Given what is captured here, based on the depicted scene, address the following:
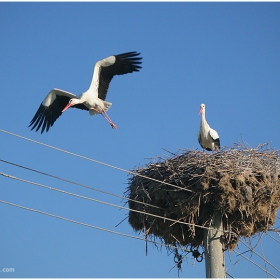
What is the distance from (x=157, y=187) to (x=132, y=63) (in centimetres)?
365

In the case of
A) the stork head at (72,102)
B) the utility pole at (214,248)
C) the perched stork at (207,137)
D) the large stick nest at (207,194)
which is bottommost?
the utility pole at (214,248)

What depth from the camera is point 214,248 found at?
8617 millimetres

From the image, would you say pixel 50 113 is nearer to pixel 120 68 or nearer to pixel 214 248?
pixel 120 68

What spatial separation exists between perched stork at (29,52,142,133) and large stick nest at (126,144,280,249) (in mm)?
3053

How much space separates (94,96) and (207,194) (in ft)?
14.1

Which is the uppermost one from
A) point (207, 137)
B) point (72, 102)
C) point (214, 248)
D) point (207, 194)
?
point (72, 102)

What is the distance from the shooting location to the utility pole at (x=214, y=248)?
848cm

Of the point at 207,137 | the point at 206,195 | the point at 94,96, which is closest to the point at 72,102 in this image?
the point at 94,96

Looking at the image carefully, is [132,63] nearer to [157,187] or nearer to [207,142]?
[207,142]

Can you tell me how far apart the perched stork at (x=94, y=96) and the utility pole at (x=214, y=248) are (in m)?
4.00

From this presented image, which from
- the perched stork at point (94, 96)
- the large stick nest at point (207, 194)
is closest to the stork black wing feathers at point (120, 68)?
the perched stork at point (94, 96)

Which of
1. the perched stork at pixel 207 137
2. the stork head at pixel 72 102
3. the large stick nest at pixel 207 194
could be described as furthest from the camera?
the stork head at pixel 72 102

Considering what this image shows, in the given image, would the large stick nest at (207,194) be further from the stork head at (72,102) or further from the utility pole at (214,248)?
the stork head at (72,102)

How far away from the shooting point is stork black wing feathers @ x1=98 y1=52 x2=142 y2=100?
38.3 feet
